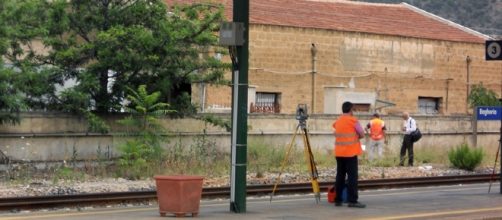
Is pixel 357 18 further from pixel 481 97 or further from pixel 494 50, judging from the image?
pixel 494 50

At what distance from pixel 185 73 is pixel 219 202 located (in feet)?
29.0

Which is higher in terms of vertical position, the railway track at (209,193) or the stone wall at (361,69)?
the stone wall at (361,69)

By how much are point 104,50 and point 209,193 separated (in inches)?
288

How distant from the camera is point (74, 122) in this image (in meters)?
25.5

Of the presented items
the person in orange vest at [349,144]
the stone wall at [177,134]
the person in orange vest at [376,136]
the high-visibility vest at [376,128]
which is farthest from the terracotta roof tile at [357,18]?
the person in orange vest at [349,144]

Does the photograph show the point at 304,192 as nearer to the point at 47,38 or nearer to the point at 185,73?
the point at 185,73

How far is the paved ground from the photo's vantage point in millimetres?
14859

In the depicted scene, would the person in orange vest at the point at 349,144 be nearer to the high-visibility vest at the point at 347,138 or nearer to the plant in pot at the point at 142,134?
the high-visibility vest at the point at 347,138

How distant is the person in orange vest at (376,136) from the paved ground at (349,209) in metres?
9.99

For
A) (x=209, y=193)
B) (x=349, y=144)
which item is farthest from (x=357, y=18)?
(x=349, y=144)

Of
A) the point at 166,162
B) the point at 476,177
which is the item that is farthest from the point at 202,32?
the point at 476,177

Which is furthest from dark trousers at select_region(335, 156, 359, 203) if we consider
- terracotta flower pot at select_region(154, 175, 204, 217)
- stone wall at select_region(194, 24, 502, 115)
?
stone wall at select_region(194, 24, 502, 115)

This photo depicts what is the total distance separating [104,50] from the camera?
25000 mm

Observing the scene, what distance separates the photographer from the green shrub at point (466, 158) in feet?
93.8
